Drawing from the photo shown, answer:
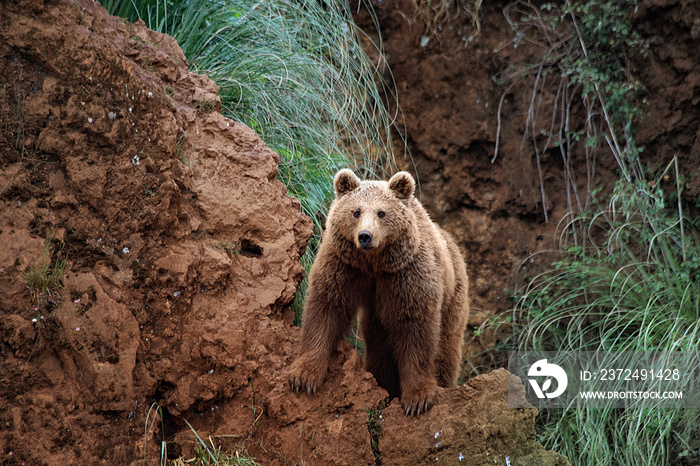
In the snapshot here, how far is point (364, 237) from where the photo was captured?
3.50 metres

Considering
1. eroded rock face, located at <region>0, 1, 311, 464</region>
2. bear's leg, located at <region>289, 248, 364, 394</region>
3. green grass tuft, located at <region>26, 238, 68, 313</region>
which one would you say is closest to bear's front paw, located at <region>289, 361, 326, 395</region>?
bear's leg, located at <region>289, 248, 364, 394</region>

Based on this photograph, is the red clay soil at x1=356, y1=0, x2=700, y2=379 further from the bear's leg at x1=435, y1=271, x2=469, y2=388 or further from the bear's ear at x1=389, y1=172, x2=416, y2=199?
the bear's ear at x1=389, y1=172, x2=416, y2=199

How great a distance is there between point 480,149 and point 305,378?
4042 millimetres

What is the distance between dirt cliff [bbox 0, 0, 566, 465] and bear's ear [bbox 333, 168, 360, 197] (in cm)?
35

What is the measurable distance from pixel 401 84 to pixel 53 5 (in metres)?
4.22

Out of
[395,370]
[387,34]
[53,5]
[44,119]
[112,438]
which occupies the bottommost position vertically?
[112,438]

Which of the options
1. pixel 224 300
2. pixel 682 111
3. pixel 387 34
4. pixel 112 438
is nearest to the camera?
pixel 112 438

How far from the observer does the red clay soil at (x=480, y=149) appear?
660cm

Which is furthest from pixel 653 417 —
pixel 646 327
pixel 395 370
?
pixel 395 370

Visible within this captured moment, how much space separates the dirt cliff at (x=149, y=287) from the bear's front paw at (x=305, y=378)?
0.07 m

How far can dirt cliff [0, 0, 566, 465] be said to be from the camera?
3121mm

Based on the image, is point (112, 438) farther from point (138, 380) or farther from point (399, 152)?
point (399, 152)

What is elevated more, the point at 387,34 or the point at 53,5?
the point at 387,34

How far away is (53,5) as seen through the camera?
3307 millimetres
